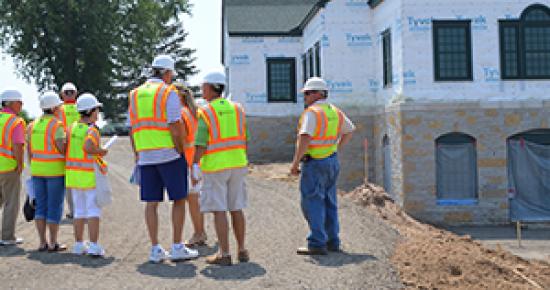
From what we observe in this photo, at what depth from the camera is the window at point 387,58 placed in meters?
20.5

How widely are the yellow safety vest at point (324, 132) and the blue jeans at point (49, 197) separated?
10.5 ft

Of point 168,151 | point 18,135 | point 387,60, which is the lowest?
point 168,151

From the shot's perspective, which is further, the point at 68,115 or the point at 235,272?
the point at 68,115

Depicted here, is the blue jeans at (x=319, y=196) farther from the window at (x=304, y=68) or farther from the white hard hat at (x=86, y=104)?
the window at (x=304, y=68)

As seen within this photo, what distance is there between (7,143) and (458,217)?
44.1 feet

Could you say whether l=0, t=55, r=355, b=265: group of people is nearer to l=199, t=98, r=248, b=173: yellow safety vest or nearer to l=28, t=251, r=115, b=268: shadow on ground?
l=199, t=98, r=248, b=173: yellow safety vest

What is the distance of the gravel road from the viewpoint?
6.77m

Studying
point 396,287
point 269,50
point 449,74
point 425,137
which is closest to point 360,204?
point 425,137

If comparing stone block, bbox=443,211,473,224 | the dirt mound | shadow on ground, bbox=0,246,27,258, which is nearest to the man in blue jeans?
the dirt mound

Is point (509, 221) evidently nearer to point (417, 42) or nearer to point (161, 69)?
Answer: point (417, 42)

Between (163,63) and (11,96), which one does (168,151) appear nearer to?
(163,63)

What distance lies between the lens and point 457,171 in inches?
755

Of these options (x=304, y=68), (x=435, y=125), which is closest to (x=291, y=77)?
(x=304, y=68)

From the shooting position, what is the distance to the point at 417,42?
18.8 m
